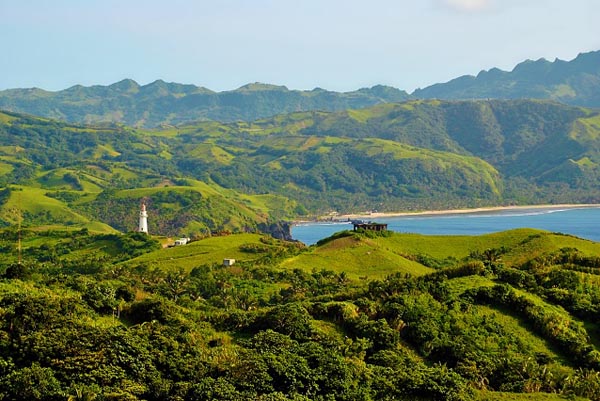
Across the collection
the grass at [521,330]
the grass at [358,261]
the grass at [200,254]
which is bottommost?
the grass at [200,254]

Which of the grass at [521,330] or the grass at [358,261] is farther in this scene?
the grass at [358,261]

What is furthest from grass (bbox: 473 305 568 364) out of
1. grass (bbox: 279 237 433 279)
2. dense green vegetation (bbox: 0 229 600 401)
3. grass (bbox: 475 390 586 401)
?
grass (bbox: 279 237 433 279)

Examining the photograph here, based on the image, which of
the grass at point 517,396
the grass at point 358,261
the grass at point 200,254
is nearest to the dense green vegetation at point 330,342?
the grass at point 517,396

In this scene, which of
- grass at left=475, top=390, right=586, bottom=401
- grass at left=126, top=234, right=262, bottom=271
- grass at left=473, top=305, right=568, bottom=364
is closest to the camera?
grass at left=475, top=390, right=586, bottom=401

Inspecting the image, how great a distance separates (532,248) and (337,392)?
7057cm

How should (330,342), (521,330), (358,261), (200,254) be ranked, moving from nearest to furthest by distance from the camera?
(330,342) < (521,330) < (358,261) < (200,254)

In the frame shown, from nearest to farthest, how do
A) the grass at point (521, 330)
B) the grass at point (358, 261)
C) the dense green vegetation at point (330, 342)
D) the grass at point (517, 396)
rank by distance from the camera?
the dense green vegetation at point (330, 342)
the grass at point (517, 396)
the grass at point (521, 330)
the grass at point (358, 261)

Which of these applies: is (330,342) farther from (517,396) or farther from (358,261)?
(358,261)

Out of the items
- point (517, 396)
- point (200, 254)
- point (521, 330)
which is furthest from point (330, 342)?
point (200, 254)

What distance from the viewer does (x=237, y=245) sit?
5300 inches

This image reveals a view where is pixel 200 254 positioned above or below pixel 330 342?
below

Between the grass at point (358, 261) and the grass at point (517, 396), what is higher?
the grass at point (517, 396)

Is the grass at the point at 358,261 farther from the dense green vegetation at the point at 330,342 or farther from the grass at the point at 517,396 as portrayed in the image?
the grass at the point at 517,396

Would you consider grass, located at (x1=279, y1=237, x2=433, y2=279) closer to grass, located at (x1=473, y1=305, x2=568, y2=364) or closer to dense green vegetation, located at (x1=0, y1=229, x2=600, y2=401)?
dense green vegetation, located at (x1=0, y1=229, x2=600, y2=401)
